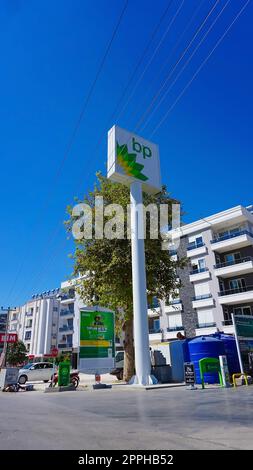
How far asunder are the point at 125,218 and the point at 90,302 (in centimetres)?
593

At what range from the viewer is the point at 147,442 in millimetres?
4996

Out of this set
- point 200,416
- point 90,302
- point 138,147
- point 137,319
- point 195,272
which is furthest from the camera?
point 195,272

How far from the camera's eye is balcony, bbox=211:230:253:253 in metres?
38.9

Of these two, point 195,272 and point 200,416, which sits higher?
point 195,272

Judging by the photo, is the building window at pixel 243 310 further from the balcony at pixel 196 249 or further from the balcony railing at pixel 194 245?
the balcony railing at pixel 194 245

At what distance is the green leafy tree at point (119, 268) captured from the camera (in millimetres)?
21047

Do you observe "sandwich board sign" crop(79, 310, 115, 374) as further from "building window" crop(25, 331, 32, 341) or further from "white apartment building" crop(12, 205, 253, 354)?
"building window" crop(25, 331, 32, 341)

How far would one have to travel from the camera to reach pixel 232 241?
39.7 metres

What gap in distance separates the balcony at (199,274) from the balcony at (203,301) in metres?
2.00

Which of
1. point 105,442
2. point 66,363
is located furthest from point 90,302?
point 105,442
